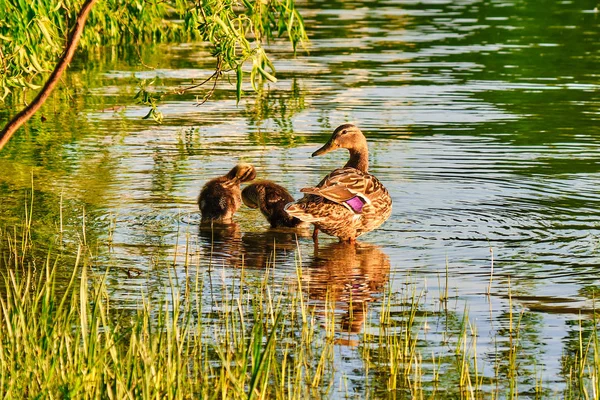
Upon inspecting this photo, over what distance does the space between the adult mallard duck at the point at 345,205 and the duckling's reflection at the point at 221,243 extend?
2.16 feet

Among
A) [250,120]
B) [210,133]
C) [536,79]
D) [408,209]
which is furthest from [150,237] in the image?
[536,79]

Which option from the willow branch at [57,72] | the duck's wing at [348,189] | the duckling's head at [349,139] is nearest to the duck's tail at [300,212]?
the duck's wing at [348,189]

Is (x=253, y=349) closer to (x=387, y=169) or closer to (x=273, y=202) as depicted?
(x=273, y=202)

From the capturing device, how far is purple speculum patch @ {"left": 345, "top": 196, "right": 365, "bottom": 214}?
10914 millimetres

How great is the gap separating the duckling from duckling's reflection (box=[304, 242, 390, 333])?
0.84 meters

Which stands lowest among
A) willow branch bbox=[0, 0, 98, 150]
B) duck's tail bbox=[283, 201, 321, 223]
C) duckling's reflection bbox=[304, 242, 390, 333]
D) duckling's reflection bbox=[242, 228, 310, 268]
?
duckling's reflection bbox=[242, 228, 310, 268]

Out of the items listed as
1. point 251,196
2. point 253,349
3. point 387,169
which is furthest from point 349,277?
point 387,169

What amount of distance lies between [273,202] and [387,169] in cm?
287

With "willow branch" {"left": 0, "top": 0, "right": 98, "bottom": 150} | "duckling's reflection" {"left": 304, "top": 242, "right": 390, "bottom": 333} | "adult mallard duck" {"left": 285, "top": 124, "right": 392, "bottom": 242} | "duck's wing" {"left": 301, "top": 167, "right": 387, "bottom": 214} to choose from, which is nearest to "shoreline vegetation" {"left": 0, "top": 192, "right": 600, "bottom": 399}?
"duckling's reflection" {"left": 304, "top": 242, "right": 390, "bottom": 333}

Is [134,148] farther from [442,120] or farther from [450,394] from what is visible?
[450,394]

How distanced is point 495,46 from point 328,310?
68.2 ft

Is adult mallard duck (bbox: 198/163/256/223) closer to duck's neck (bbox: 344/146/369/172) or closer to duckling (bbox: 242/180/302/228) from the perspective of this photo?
duckling (bbox: 242/180/302/228)

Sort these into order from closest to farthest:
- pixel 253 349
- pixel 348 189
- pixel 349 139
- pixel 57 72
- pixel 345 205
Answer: pixel 253 349 → pixel 57 72 → pixel 345 205 → pixel 348 189 → pixel 349 139

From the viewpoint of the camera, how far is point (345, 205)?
11.0m
